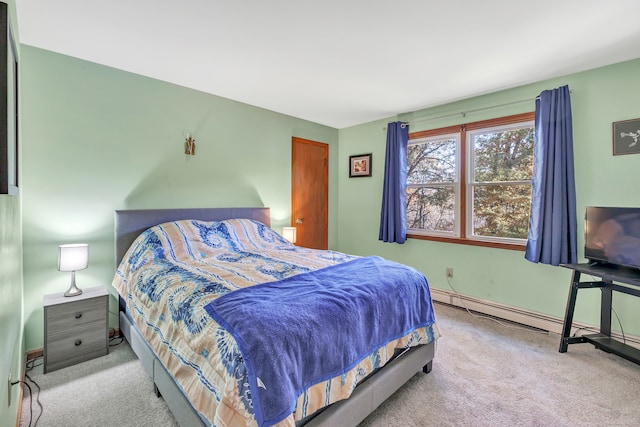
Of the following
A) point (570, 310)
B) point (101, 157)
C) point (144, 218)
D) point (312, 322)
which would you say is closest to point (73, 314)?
point (144, 218)

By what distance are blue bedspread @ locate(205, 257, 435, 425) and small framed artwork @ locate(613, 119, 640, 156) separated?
84.5 inches

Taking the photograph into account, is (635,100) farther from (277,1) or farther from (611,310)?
(277,1)

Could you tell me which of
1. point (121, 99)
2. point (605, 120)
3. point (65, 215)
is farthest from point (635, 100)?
point (65, 215)

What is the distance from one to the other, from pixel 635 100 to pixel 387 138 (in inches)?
90.0

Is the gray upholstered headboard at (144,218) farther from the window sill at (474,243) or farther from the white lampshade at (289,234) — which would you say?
the window sill at (474,243)

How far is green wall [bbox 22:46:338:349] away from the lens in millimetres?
2240

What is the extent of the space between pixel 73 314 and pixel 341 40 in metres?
2.87

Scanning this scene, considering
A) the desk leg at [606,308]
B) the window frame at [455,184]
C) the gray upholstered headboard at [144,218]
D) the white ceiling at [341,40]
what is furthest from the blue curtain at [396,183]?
the gray upholstered headboard at [144,218]

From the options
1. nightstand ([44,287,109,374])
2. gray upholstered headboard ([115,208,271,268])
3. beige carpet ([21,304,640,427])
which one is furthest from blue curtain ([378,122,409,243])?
nightstand ([44,287,109,374])

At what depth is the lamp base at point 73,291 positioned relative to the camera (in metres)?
2.20

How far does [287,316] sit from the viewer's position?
4.23ft

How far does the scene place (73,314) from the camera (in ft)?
7.00

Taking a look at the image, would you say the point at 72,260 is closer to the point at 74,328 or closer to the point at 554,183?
the point at 74,328

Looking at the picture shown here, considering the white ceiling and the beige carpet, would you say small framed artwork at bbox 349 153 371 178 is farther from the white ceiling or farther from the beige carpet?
the beige carpet
